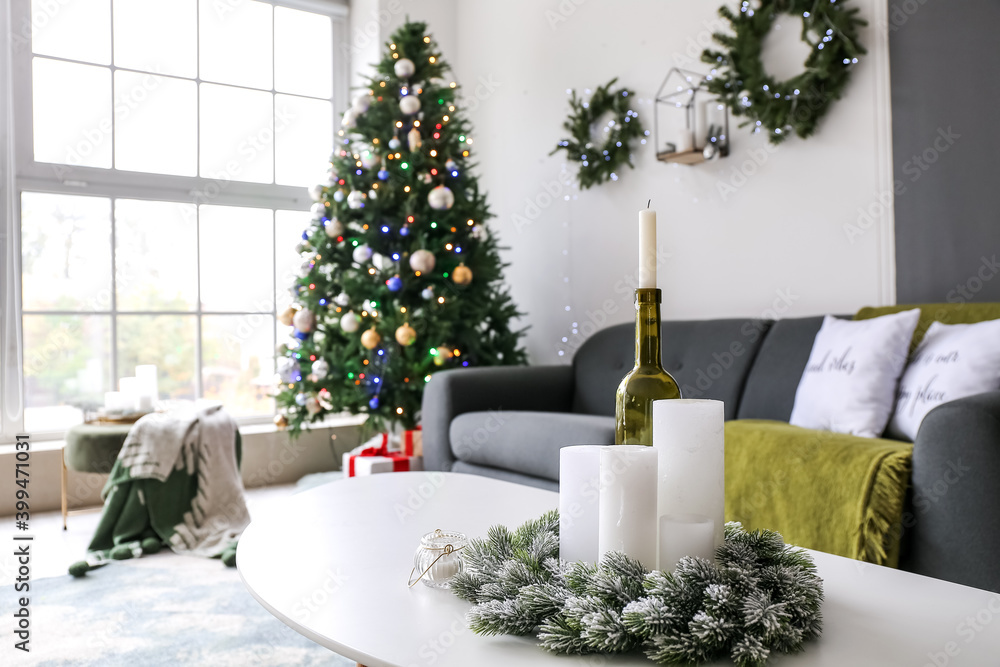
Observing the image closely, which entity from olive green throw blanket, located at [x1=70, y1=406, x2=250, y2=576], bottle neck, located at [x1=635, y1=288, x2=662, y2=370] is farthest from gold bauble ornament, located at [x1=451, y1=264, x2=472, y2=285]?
bottle neck, located at [x1=635, y1=288, x2=662, y2=370]

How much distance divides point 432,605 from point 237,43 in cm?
395

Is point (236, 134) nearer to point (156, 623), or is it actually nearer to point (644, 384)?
point (156, 623)

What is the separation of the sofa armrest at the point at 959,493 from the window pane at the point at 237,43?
3768 millimetres

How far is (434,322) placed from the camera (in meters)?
3.21

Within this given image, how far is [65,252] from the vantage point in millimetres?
3445

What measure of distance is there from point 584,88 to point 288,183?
1.75 meters

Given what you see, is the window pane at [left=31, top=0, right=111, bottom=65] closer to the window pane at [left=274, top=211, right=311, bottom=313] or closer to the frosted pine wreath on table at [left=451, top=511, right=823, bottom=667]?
the window pane at [left=274, top=211, right=311, bottom=313]

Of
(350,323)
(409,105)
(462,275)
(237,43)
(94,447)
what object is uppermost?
(237,43)

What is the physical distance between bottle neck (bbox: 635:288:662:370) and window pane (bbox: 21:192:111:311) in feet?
11.4

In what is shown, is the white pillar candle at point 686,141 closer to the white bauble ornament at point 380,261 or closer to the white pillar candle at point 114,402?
the white bauble ornament at point 380,261

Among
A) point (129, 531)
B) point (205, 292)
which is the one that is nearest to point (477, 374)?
point (129, 531)

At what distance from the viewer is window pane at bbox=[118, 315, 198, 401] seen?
11.8 feet

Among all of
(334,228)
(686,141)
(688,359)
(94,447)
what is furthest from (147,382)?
(686,141)

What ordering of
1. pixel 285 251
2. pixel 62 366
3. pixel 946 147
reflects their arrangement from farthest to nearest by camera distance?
pixel 285 251
pixel 62 366
pixel 946 147
